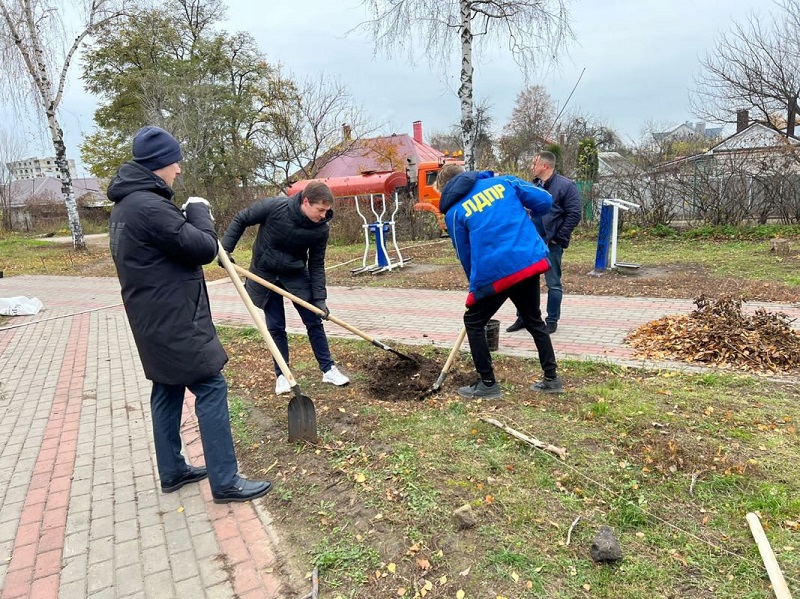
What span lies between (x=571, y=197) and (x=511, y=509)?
12.5ft

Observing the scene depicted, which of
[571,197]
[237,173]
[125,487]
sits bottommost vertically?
[125,487]

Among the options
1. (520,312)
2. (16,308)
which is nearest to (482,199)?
(520,312)

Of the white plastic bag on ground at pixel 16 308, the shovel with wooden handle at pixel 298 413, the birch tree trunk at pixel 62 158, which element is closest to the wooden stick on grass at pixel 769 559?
the shovel with wooden handle at pixel 298 413

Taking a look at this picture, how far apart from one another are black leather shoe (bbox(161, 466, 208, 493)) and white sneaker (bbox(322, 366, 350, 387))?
1469 mm

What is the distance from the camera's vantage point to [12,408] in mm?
4926

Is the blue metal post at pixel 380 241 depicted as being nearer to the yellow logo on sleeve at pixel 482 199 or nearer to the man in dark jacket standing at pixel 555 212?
the man in dark jacket standing at pixel 555 212

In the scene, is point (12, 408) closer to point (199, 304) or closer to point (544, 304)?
point (199, 304)

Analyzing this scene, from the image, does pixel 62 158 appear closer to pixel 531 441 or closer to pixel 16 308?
pixel 16 308

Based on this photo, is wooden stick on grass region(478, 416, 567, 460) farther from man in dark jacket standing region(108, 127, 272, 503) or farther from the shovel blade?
man in dark jacket standing region(108, 127, 272, 503)

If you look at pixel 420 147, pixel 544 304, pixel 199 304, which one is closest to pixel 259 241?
pixel 199 304

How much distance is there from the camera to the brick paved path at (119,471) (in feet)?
8.29

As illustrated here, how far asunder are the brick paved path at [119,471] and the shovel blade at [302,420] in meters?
0.61

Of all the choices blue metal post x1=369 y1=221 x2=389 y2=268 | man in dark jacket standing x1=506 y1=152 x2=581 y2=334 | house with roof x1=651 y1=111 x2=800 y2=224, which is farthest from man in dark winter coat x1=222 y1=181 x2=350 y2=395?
house with roof x1=651 y1=111 x2=800 y2=224

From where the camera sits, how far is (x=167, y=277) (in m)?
2.70
